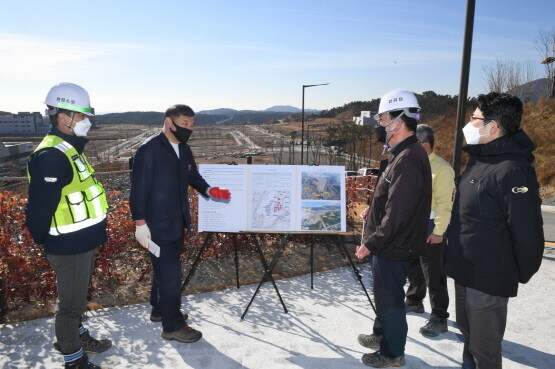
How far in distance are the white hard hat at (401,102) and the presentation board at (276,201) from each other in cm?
132

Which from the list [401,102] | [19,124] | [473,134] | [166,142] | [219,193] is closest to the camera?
[473,134]

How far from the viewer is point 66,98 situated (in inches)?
125

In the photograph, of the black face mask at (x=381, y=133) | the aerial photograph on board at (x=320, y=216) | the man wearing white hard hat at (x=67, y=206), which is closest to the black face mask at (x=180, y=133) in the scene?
the man wearing white hard hat at (x=67, y=206)

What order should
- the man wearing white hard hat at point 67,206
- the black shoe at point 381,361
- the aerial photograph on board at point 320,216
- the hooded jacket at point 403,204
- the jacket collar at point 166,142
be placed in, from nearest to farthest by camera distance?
the man wearing white hard hat at point 67,206 → the hooded jacket at point 403,204 → the black shoe at point 381,361 → the jacket collar at point 166,142 → the aerial photograph on board at point 320,216

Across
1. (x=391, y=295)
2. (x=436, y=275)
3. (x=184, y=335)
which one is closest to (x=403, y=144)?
(x=391, y=295)

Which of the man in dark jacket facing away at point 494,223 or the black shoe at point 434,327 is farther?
the black shoe at point 434,327

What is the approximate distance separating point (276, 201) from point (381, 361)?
2043 mm

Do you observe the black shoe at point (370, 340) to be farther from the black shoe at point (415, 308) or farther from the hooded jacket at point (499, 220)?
the hooded jacket at point (499, 220)

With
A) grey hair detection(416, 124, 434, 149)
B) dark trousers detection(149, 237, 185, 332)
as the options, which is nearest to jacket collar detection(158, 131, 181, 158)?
dark trousers detection(149, 237, 185, 332)

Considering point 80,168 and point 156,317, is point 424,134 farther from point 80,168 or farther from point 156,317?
point 156,317

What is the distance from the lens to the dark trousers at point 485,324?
2639 mm

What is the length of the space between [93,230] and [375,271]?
2.56 m

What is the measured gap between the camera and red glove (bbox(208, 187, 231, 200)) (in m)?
4.34

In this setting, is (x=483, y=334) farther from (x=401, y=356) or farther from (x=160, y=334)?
(x=160, y=334)
